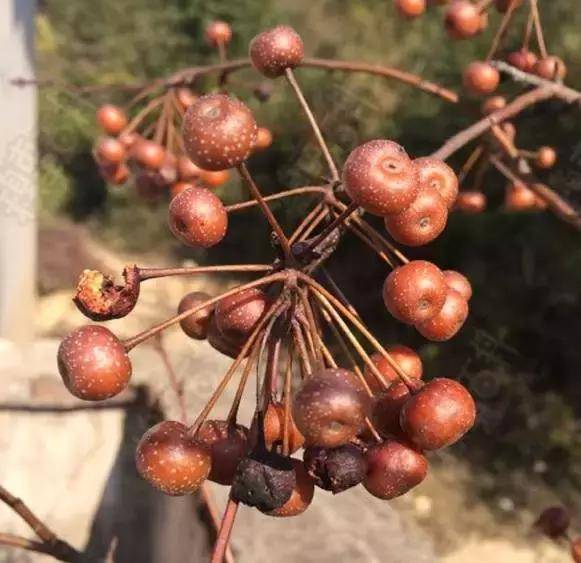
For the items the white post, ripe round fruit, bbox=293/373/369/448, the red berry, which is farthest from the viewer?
the white post

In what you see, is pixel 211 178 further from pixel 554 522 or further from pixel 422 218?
pixel 422 218

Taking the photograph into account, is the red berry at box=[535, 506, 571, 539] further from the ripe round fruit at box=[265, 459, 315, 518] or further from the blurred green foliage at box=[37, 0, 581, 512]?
the blurred green foliage at box=[37, 0, 581, 512]

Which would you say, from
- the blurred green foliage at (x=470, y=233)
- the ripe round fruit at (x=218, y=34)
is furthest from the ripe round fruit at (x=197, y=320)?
the blurred green foliage at (x=470, y=233)

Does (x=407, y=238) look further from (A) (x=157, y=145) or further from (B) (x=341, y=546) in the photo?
(A) (x=157, y=145)

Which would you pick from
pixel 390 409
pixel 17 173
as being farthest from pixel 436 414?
pixel 17 173

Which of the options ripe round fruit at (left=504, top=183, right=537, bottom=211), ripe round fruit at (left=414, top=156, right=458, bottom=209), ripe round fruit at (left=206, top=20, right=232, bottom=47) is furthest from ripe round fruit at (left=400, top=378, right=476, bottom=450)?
ripe round fruit at (left=206, top=20, right=232, bottom=47)

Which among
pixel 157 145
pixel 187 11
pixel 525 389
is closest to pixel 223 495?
pixel 157 145
